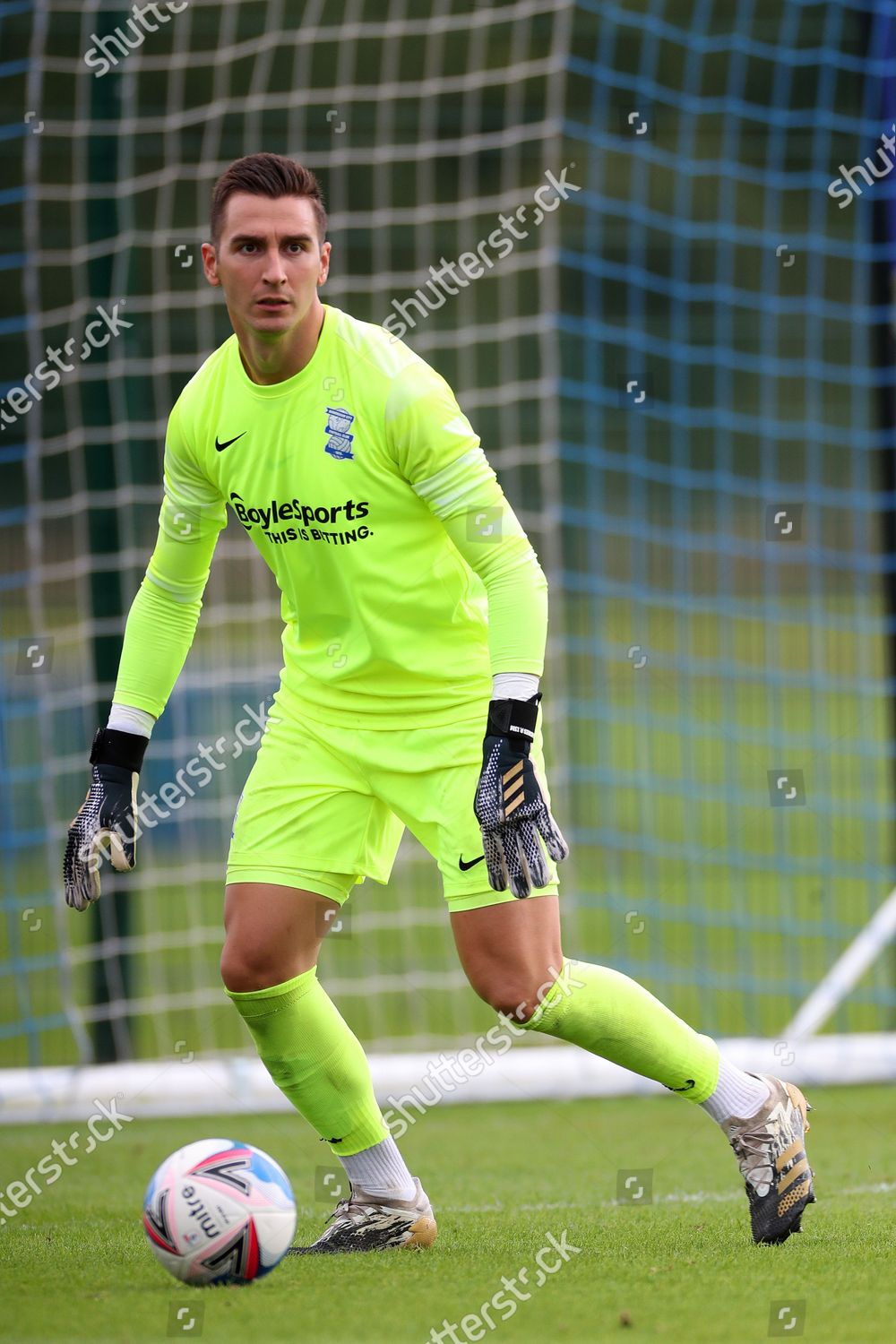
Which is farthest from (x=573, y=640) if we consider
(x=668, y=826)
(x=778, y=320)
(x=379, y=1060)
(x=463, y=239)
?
(x=778, y=320)

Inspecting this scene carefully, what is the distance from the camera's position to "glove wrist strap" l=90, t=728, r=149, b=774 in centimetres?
392

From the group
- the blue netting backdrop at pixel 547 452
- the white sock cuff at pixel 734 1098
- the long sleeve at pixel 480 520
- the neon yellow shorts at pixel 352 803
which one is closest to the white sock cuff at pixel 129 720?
the neon yellow shorts at pixel 352 803

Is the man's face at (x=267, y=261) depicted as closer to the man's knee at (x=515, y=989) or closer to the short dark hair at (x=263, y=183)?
the short dark hair at (x=263, y=183)

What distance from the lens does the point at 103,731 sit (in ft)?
12.9

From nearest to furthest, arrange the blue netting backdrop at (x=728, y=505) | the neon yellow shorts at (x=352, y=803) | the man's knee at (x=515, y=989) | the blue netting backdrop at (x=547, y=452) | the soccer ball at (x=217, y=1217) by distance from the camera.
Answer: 1. the soccer ball at (x=217, y=1217)
2. the man's knee at (x=515, y=989)
3. the neon yellow shorts at (x=352, y=803)
4. the blue netting backdrop at (x=547, y=452)
5. the blue netting backdrop at (x=728, y=505)

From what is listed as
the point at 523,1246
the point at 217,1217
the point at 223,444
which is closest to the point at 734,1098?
the point at 523,1246

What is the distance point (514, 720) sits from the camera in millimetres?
3398

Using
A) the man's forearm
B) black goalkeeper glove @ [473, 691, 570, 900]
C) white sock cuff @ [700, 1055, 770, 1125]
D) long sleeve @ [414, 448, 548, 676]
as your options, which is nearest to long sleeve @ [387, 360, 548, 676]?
long sleeve @ [414, 448, 548, 676]

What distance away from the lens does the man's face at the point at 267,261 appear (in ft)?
11.5

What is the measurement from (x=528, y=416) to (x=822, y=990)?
11.0 meters

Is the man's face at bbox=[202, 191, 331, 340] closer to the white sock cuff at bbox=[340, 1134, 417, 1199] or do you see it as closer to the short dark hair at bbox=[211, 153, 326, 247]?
the short dark hair at bbox=[211, 153, 326, 247]

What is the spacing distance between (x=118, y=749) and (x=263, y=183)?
1.30 metres

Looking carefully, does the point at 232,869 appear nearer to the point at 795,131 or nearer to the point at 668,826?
the point at 668,826

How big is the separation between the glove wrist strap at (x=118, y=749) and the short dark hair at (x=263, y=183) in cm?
112
